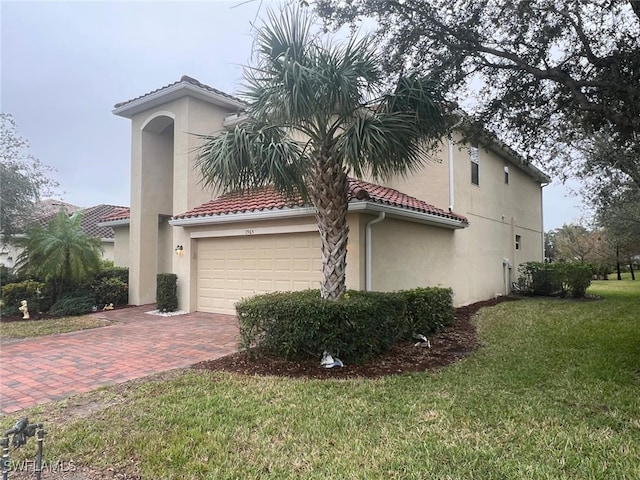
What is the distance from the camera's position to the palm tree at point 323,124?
6.34 metres

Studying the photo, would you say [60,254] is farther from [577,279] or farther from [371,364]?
[577,279]

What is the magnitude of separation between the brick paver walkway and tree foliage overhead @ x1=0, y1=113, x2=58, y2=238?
6672 millimetres

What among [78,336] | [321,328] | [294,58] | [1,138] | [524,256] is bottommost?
[78,336]

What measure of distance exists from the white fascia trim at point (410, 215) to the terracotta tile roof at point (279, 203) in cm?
9

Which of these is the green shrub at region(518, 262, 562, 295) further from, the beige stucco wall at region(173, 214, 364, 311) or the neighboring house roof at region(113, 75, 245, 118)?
the neighboring house roof at region(113, 75, 245, 118)

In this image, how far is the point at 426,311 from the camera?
9367mm

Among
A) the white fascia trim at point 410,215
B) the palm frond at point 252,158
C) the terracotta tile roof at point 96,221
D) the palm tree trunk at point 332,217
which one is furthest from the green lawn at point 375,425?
the terracotta tile roof at point 96,221

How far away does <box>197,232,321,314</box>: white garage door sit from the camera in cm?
1083

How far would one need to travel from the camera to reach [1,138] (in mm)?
14266

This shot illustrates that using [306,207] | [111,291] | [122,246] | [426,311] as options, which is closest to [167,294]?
[111,291]

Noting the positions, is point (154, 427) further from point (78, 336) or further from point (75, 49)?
point (75, 49)

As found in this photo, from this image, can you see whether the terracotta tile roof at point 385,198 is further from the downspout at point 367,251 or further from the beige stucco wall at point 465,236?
the downspout at point 367,251

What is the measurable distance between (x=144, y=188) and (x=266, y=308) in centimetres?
1055

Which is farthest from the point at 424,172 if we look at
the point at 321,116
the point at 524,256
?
the point at 524,256
